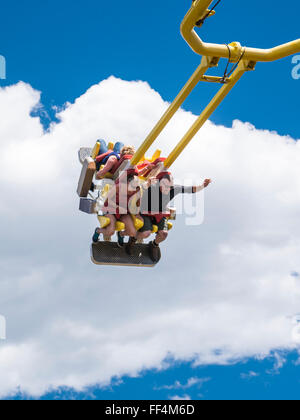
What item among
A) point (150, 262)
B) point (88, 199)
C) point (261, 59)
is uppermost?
point (261, 59)

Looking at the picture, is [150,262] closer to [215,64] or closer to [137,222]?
[137,222]

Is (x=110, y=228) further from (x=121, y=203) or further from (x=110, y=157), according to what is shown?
(x=110, y=157)

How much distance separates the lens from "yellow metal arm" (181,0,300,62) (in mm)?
9462

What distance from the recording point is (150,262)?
1347 cm

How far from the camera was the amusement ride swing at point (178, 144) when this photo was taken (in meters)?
10.0

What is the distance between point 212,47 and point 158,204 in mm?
3404

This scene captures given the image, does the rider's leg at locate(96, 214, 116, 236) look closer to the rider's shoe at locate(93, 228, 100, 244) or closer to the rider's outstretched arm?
the rider's shoe at locate(93, 228, 100, 244)

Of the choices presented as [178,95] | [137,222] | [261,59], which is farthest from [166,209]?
[261,59]

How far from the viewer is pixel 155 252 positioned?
13.5 metres

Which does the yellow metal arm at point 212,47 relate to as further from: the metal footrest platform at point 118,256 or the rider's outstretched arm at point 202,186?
the metal footrest platform at point 118,256

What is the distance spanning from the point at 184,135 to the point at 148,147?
66cm

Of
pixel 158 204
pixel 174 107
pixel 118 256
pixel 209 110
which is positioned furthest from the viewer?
pixel 118 256

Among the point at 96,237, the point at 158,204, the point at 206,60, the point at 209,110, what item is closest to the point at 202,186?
the point at 158,204

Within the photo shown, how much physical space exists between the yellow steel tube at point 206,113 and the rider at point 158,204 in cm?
35
